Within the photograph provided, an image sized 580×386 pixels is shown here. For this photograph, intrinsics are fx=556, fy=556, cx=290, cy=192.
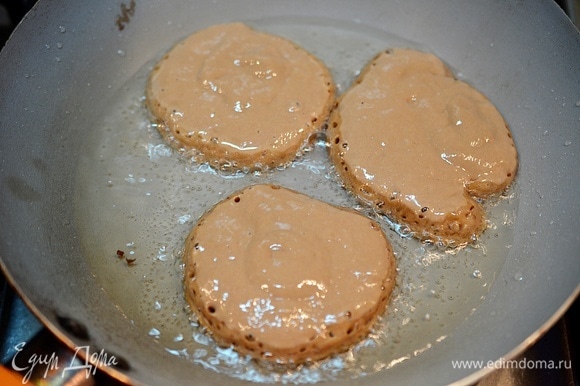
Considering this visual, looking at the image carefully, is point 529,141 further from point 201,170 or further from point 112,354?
point 112,354

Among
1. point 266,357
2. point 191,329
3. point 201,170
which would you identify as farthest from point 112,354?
point 201,170

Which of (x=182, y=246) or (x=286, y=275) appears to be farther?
(x=182, y=246)

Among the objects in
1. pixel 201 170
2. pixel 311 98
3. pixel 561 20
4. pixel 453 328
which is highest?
pixel 561 20

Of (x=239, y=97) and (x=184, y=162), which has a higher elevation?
(x=239, y=97)

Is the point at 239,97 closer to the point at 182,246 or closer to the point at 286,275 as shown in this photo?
the point at 182,246

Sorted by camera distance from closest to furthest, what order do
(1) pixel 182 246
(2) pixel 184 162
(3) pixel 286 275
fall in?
(3) pixel 286 275
(1) pixel 182 246
(2) pixel 184 162

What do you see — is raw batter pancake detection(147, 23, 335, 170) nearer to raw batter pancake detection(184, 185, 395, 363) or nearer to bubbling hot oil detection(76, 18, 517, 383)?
bubbling hot oil detection(76, 18, 517, 383)

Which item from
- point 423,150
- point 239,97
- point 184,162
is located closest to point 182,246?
point 184,162

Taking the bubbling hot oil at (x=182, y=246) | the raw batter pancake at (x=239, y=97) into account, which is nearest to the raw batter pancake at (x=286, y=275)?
the bubbling hot oil at (x=182, y=246)
